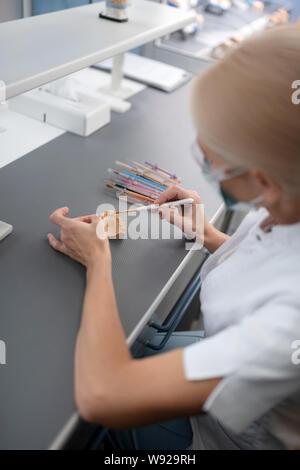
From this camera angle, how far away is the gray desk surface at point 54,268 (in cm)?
74

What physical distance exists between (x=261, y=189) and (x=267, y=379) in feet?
1.06

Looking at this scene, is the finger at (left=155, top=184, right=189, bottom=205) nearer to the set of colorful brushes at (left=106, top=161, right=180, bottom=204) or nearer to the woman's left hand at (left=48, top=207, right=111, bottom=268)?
the set of colorful brushes at (left=106, top=161, right=180, bottom=204)

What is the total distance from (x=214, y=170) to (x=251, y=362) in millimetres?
351

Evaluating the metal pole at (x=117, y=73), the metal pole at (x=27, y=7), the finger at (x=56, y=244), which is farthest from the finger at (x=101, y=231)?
the metal pole at (x=27, y=7)

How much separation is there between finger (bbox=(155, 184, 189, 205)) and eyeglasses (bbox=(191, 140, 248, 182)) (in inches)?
15.4

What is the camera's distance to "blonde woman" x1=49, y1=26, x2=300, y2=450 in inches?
25.3

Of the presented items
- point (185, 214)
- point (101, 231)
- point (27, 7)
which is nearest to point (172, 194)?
point (185, 214)

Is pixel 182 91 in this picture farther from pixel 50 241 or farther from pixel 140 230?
pixel 50 241

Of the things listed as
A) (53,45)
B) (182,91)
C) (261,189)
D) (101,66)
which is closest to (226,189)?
(261,189)

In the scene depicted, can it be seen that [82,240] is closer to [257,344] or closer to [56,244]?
→ [56,244]

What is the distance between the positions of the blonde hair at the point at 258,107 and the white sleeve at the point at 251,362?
234mm

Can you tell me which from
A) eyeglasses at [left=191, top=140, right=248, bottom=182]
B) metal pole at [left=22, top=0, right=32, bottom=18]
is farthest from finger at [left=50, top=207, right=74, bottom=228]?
metal pole at [left=22, top=0, right=32, bottom=18]

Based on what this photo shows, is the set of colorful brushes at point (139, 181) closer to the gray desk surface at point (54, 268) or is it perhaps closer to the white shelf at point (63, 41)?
the gray desk surface at point (54, 268)

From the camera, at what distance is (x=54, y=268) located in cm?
100
